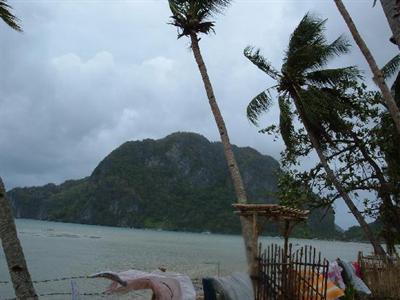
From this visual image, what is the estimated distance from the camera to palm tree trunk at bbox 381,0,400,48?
20.1 feet

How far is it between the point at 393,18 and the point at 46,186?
199 meters

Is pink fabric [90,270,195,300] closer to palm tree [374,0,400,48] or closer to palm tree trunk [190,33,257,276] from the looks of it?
palm tree trunk [190,33,257,276]

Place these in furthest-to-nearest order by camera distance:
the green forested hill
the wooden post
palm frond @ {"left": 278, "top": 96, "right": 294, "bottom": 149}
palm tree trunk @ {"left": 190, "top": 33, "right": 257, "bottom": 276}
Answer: the green forested hill < palm frond @ {"left": 278, "top": 96, "right": 294, "bottom": 149} < palm tree trunk @ {"left": 190, "top": 33, "right": 257, "bottom": 276} < the wooden post

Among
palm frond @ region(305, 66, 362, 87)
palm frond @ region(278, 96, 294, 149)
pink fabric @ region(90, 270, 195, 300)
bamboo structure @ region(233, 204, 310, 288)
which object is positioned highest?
palm frond @ region(305, 66, 362, 87)

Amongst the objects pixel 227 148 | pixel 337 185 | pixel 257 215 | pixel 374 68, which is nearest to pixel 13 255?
pixel 257 215

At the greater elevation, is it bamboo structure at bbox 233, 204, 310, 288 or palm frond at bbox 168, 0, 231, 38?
palm frond at bbox 168, 0, 231, 38

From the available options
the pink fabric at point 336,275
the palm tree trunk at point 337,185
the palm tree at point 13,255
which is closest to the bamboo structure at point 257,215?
the pink fabric at point 336,275

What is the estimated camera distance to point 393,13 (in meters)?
6.24

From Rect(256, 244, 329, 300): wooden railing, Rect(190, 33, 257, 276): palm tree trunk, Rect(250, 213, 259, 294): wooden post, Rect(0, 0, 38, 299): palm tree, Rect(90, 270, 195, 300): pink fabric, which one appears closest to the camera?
Rect(0, 0, 38, 299): palm tree

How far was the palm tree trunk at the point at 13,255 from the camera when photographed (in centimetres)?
559

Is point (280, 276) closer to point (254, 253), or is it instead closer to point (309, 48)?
point (254, 253)

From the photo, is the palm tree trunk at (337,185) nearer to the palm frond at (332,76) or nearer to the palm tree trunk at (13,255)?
the palm frond at (332,76)

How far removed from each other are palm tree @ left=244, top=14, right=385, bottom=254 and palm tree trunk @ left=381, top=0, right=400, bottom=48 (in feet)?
35.0

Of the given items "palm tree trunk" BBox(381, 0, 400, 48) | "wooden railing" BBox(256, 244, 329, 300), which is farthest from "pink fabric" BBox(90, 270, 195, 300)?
"palm tree trunk" BBox(381, 0, 400, 48)
